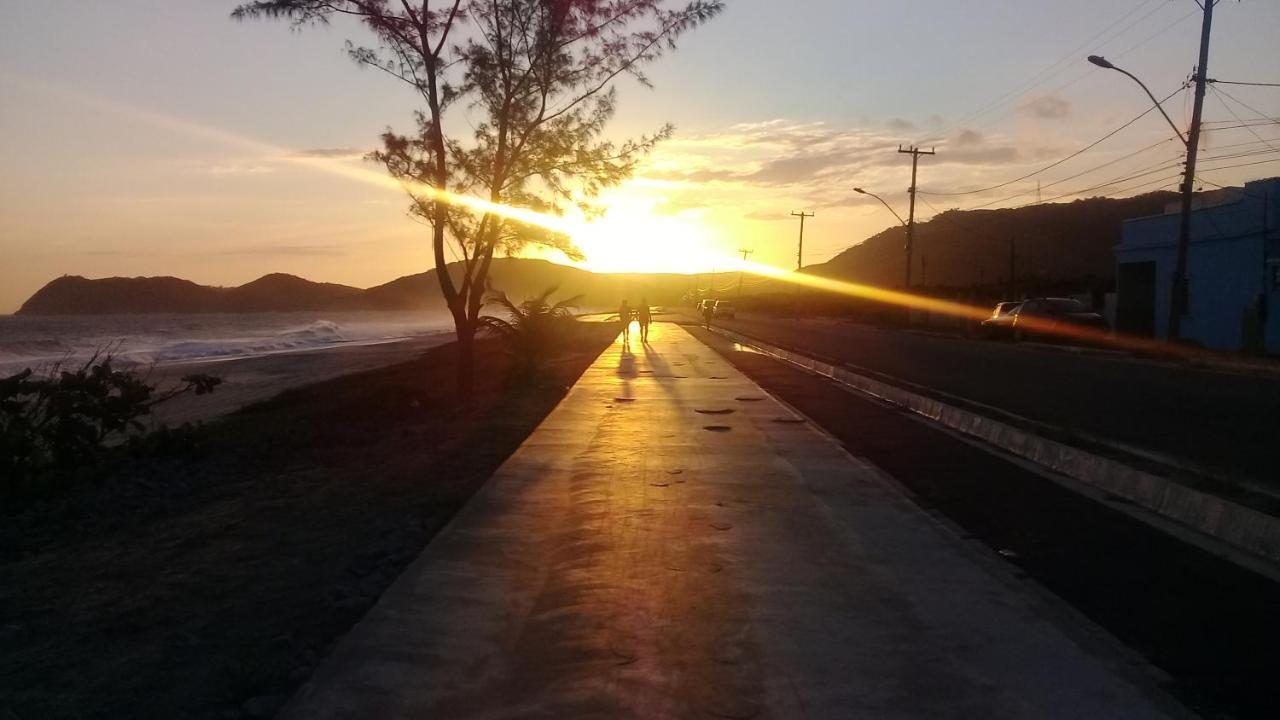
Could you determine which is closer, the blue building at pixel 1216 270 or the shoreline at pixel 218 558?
the shoreline at pixel 218 558

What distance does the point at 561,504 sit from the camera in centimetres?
1045

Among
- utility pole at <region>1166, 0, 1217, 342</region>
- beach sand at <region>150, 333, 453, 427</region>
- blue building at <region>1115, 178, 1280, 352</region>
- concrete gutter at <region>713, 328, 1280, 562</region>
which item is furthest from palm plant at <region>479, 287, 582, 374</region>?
blue building at <region>1115, 178, 1280, 352</region>

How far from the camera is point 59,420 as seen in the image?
14.0 meters

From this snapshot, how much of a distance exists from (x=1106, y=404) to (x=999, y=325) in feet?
91.8

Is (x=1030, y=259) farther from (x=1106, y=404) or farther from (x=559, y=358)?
(x=1106, y=404)

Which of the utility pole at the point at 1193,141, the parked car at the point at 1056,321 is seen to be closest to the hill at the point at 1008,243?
the parked car at the point at 1056,321

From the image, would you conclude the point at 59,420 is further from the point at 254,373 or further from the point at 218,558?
the point at 254,373

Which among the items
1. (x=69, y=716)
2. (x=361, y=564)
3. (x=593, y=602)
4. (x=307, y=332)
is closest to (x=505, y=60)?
(x=361, y=564)

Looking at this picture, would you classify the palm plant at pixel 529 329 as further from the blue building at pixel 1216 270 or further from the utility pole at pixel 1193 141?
the blue building at pixel 1216 270

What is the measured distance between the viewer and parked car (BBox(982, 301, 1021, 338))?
Answer: 45.8 meters

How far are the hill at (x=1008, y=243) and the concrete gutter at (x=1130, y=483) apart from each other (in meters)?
136

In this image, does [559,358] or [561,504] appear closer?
[561,504]

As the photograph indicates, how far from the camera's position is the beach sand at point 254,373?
27.5 meters

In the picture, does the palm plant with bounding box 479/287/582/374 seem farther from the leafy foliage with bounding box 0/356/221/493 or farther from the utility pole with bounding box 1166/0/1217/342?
the utility pole with bounding box 1166/0/1217/342
